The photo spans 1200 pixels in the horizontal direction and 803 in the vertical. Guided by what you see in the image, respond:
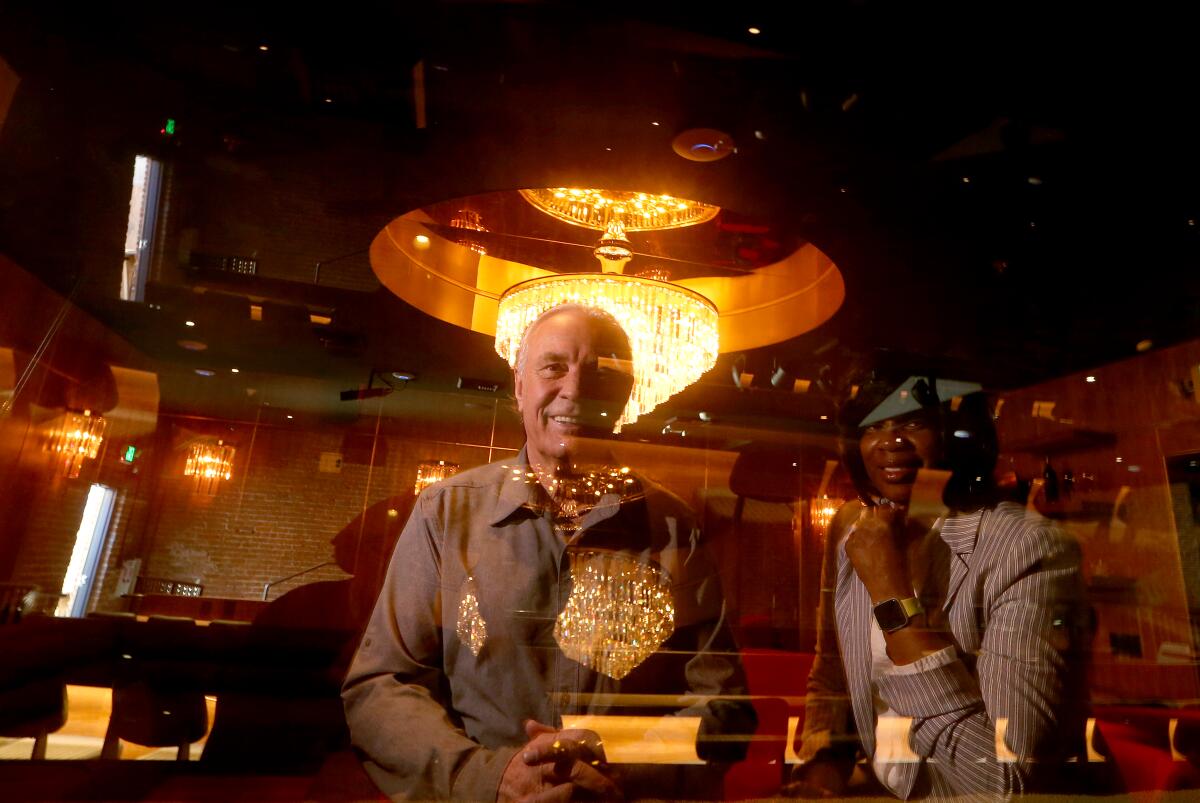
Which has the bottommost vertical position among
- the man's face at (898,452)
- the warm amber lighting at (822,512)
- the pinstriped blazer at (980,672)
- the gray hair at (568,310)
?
the pinstriped blazer at (980,672)

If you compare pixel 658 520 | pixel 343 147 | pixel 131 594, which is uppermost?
pixel 343 147

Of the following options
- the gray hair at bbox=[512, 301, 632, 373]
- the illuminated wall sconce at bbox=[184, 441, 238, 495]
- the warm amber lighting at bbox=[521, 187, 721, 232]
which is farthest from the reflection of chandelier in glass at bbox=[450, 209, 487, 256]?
the illuminated wall sconce at bbox=[184, 441, 238, 495]

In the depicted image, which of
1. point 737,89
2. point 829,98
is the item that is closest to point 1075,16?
point 829,98

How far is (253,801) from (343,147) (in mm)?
1090

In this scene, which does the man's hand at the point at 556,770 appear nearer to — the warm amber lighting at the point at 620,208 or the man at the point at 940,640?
the man at the point at 940,640

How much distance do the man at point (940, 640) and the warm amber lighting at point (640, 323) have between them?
366 millimetres

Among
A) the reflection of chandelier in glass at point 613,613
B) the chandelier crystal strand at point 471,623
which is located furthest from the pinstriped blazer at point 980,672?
the chandelier crystal strand at point 471,623

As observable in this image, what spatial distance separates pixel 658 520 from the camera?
1.09 meters

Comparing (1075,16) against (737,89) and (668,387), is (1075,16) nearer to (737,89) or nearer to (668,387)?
(737,89)

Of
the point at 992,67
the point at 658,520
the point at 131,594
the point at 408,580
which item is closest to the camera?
the point at 131,594

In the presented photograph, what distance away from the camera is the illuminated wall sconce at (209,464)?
919 mm

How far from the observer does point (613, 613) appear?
1.03m

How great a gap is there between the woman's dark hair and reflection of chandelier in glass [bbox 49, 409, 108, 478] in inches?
47.8

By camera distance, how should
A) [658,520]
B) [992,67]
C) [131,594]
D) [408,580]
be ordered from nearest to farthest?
[131,594] < [408,580] < [658,520] < [992,67]
